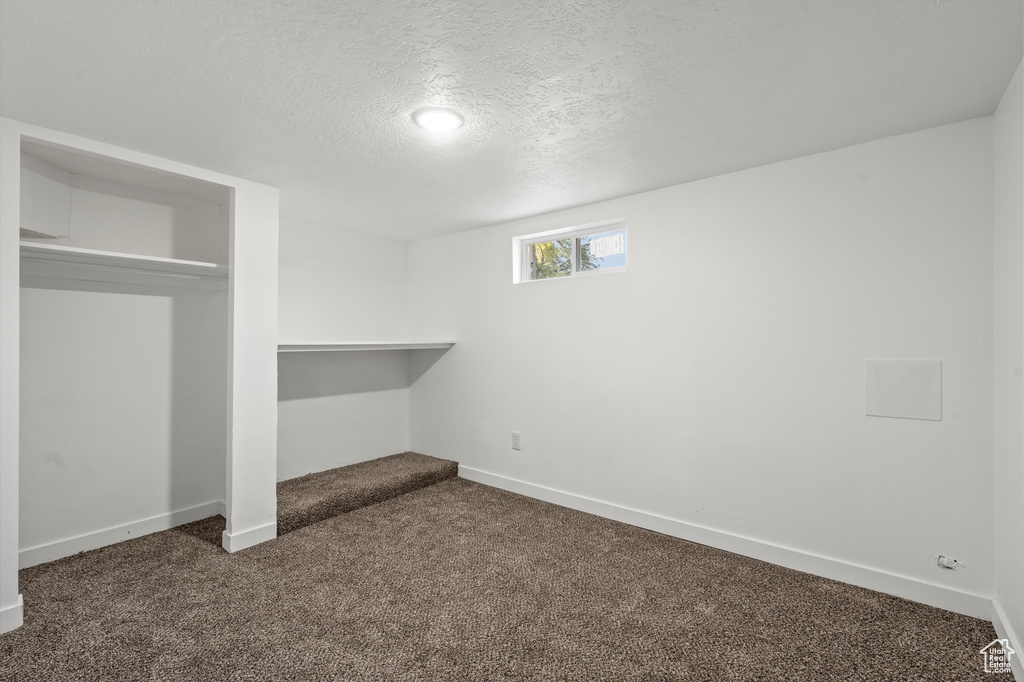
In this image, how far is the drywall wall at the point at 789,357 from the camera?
82.3 inches

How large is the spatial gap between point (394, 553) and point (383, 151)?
220cm

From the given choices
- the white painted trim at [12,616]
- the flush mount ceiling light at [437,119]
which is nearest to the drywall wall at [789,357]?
the flush mount ceiling light at [437,119]

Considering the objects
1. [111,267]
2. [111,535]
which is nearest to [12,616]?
[111,535]

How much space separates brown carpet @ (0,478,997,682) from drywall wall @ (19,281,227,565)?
10.8 inches

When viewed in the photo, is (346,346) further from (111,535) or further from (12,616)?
(12,616)

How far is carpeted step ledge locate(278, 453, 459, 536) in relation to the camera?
3.12 m

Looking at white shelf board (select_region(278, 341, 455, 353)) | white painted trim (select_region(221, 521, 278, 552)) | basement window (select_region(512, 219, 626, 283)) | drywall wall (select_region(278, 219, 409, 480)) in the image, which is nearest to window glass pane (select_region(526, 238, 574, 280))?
basement window (select_region(512, 219, 626, 283))

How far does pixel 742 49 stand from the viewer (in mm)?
1571

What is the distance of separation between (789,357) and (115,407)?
389cm

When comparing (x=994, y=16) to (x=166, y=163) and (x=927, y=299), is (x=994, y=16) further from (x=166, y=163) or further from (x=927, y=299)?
(x=166, y=163)

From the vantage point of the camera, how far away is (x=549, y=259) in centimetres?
376

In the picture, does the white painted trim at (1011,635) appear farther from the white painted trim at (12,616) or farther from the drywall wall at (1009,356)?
the white painted trim at (12,616)

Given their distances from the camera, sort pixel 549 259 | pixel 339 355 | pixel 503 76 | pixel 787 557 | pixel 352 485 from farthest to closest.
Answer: pixel 339 355 → pixel 549 259 → pixel 352 485 → pixel 787 557 → pixel 503 76

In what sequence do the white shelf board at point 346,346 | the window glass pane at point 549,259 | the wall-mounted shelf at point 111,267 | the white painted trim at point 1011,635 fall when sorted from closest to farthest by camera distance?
the white painted trim at point 1011,635, the wall-mounted shelf at point 111,267, the white shelf board at point 346,346, the window glass pane at point 549,259
